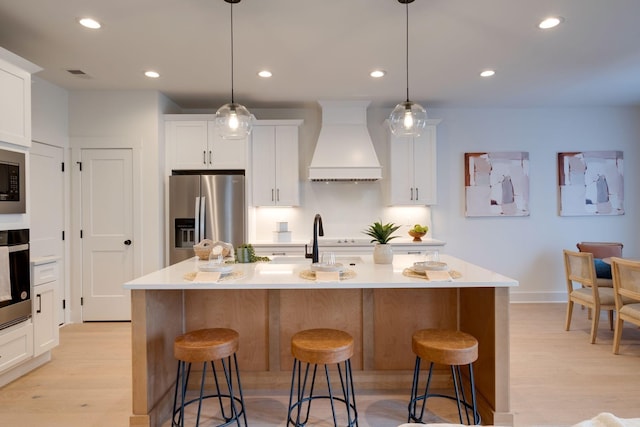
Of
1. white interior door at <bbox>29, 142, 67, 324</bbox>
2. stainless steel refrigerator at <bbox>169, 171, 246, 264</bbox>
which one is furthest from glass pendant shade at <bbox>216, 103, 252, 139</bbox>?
white interior door at <bbox>29, 142, 67, 324</bbox>

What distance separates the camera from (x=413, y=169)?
4883mm

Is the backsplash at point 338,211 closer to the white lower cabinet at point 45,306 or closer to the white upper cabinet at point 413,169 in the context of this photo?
the white upper cabinet at point 413,169

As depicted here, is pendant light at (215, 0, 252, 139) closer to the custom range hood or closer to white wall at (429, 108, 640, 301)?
the custom range hood

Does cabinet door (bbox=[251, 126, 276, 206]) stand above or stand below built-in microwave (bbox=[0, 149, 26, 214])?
above

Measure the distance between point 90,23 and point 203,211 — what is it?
6.95 feet

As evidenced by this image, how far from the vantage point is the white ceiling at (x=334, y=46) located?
8.60ft

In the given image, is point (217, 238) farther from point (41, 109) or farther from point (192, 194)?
point (41, 109)

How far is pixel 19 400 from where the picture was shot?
257 cm

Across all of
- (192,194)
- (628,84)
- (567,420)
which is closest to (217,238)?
(192,194)

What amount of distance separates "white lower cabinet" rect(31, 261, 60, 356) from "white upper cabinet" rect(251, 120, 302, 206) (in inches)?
89.3

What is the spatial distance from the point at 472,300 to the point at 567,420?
90 centimetres

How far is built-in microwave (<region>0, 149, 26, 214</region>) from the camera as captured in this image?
2729mm

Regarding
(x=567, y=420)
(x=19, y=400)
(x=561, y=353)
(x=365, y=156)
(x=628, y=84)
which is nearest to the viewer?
(x=567, y=420)

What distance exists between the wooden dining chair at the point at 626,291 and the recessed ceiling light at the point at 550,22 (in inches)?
79.9
